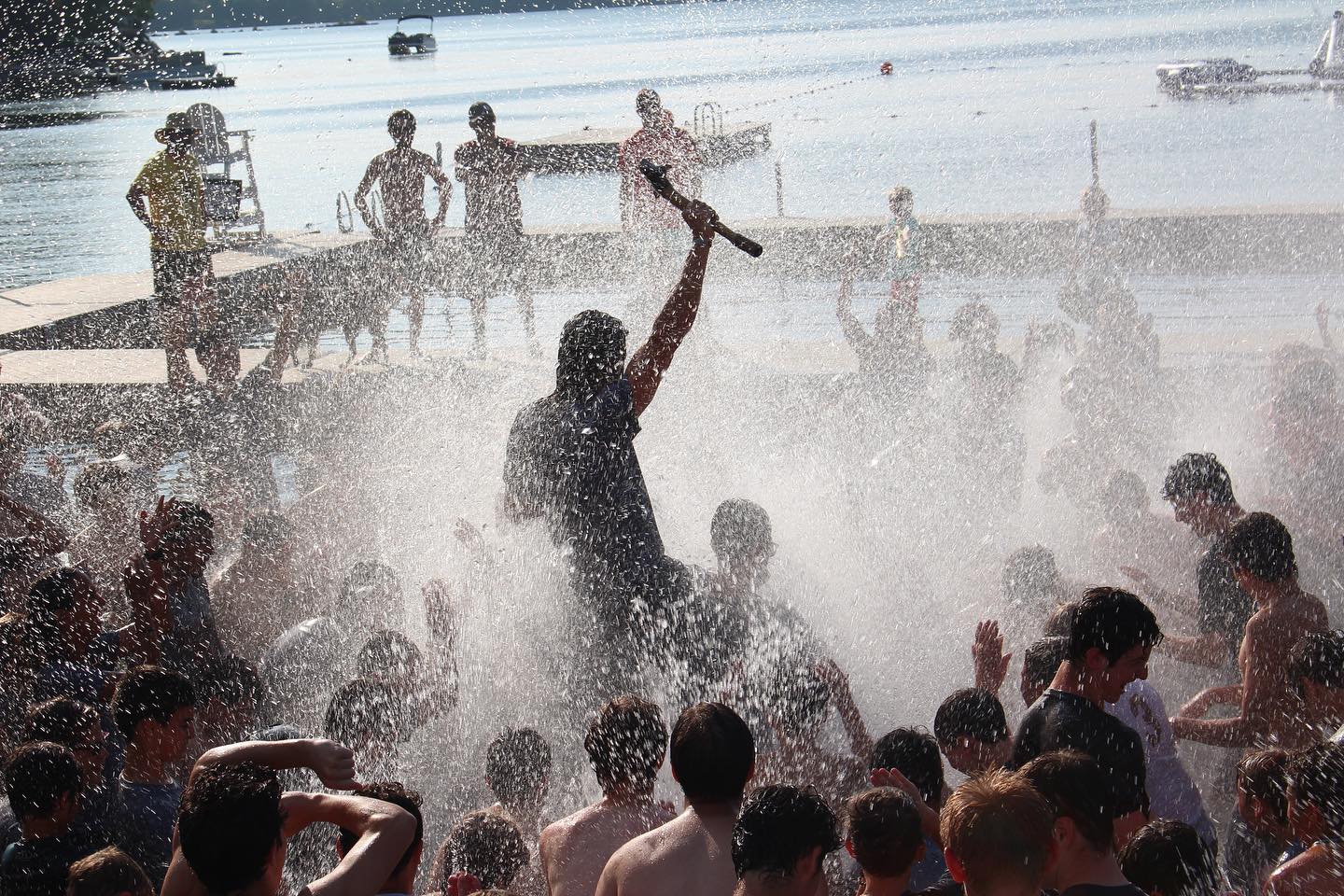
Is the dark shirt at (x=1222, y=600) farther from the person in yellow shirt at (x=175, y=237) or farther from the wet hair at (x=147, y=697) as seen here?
the person in yellow shirt at (x=175, y=237)

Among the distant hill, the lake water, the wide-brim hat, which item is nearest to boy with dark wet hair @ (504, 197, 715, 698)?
the wide-brim hat

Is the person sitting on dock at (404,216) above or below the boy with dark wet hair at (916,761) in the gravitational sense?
above

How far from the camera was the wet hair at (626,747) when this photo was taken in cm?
338

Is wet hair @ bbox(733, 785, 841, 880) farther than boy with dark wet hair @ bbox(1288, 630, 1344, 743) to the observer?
No

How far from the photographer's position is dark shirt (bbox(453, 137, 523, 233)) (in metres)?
10.2

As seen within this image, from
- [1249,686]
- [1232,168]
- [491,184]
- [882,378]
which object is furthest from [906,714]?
[1232,168]

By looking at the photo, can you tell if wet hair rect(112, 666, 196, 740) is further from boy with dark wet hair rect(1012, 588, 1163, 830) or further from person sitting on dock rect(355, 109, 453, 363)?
person sitting on dock rect(355, 109, 453, 363)

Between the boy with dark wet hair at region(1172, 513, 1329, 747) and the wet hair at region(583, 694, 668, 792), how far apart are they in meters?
1.88

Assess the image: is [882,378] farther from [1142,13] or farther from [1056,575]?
[1142,13]

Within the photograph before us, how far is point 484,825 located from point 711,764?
0.84m

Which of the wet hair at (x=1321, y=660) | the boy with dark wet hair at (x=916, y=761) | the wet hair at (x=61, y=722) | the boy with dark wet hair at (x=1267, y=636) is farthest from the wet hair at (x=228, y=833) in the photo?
the boy with dark wet hair at (x=1267, y=636)

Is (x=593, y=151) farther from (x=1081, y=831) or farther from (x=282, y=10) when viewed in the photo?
(x=282, y=10)

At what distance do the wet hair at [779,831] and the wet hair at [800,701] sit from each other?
4.51 ft

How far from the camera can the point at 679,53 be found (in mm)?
75812
